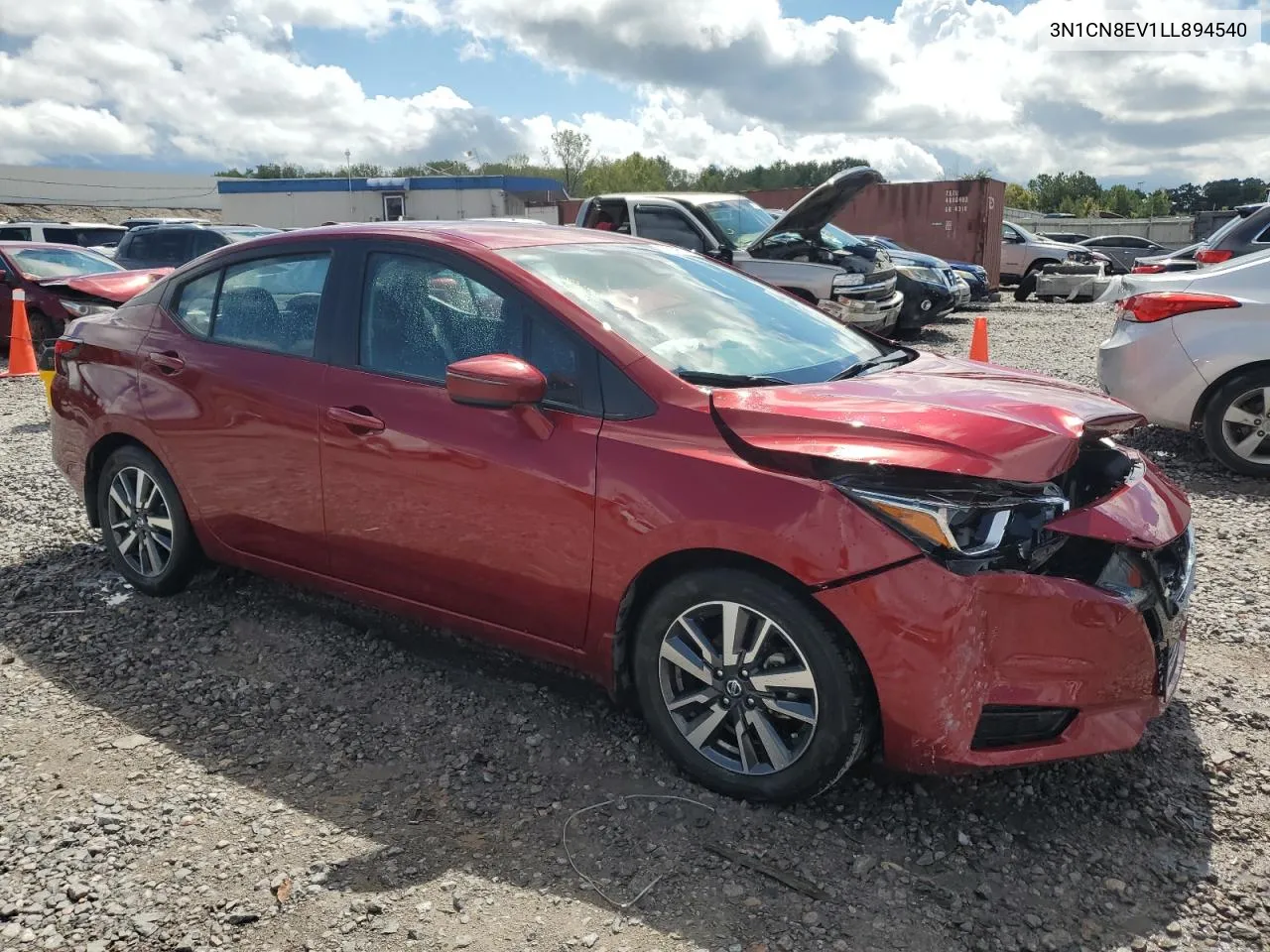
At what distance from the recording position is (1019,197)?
282 feet

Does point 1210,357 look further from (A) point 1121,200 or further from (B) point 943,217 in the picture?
(A) point 1121,200

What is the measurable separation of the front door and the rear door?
16cm

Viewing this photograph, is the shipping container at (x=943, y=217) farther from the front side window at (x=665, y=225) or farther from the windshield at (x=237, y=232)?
the windshield at (x=237, y=232)

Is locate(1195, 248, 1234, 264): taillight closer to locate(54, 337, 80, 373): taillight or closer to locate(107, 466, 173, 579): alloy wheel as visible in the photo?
locate(107, 466, 173, 579): alloy wheel

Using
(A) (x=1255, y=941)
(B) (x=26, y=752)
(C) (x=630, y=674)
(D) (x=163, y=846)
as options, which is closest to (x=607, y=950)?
(C) (x=630, y=674)

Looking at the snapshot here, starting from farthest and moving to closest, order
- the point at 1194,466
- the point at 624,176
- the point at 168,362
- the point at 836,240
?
the point at 624,176, the point at 836,240, the point at 1194,466, the point at 168,362

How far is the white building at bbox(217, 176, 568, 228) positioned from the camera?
5075 cm

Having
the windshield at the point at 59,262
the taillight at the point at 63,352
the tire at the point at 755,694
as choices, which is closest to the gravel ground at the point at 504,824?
the tire at the point at 755,694

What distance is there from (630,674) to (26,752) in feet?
6.60

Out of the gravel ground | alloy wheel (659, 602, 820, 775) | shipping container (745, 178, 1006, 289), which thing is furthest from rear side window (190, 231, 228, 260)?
alloy wheel (659, 602, 820, 775)

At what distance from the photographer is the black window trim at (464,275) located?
9.89 ft

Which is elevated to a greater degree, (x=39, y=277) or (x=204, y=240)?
(x=204, y=240)

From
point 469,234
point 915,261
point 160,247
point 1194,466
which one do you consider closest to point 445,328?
point 469,234

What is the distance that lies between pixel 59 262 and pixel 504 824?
12.4 meters
